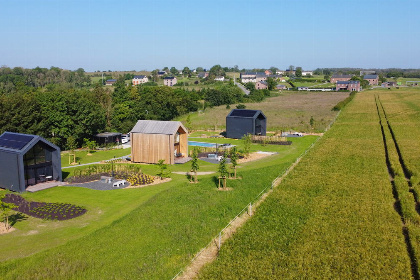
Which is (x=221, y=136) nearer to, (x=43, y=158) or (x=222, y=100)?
(x=43, y=158)

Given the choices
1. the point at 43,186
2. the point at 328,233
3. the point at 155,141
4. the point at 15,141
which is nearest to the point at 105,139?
the point at 155,141

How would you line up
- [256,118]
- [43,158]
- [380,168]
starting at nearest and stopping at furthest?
[43,158], [380,168], [256,118]

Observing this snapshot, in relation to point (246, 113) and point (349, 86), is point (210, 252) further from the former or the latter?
point (349, 86)

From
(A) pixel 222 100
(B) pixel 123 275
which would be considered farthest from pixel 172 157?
(A) pixel 222 100

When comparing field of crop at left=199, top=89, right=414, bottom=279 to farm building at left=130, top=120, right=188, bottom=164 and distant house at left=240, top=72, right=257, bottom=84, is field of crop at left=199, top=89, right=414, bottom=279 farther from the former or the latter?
distant house at left=240, top=72, right=257, bottom=84

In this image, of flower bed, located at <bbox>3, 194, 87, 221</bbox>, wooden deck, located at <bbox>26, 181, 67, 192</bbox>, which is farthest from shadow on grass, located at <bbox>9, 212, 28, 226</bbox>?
wooden deck, located at <bbox>26, 181, 67, 192</bbox>
